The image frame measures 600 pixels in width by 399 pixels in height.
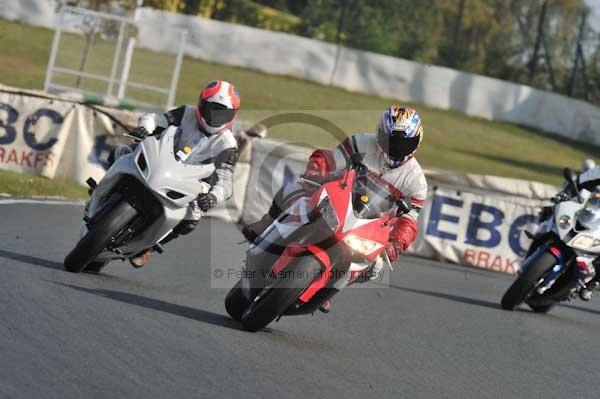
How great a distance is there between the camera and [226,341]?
7.59 meters

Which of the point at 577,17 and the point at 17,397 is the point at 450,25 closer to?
the point at 577,17

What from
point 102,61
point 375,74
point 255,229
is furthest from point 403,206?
point 375,74

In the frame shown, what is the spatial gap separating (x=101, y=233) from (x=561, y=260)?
5.07 metres

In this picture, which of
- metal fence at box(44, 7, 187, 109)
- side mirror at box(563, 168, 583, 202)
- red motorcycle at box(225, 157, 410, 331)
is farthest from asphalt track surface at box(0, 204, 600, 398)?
metal fence at box(44, 7, 187, 109)

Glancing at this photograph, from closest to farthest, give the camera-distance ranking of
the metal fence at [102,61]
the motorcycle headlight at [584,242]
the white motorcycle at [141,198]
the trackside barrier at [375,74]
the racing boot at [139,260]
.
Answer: the white motorcycle at [141,198]
the racing boot at [139,260]
the motorcycle headlight at [584,242]
the metal fence at [102,61]
the trackside barrier at [375,74]

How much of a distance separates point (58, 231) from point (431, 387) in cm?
576

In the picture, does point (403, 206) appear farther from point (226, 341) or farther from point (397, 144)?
point (226, 341)

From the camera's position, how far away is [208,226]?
16.4 metres

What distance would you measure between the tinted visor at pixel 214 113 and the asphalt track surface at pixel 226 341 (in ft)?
3.24

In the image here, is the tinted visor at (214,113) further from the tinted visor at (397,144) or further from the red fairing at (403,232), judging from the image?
the red fairing at (403,232)


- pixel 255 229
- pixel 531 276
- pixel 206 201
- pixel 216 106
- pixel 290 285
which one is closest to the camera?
pixel 290 285

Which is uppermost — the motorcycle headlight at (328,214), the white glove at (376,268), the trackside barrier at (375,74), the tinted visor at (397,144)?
the trackside barrier at (375,74)

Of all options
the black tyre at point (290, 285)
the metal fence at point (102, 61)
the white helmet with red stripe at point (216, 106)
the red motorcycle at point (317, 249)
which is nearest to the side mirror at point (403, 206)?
the red motorcycle at point (317, 249)

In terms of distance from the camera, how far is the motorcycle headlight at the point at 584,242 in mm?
12148
